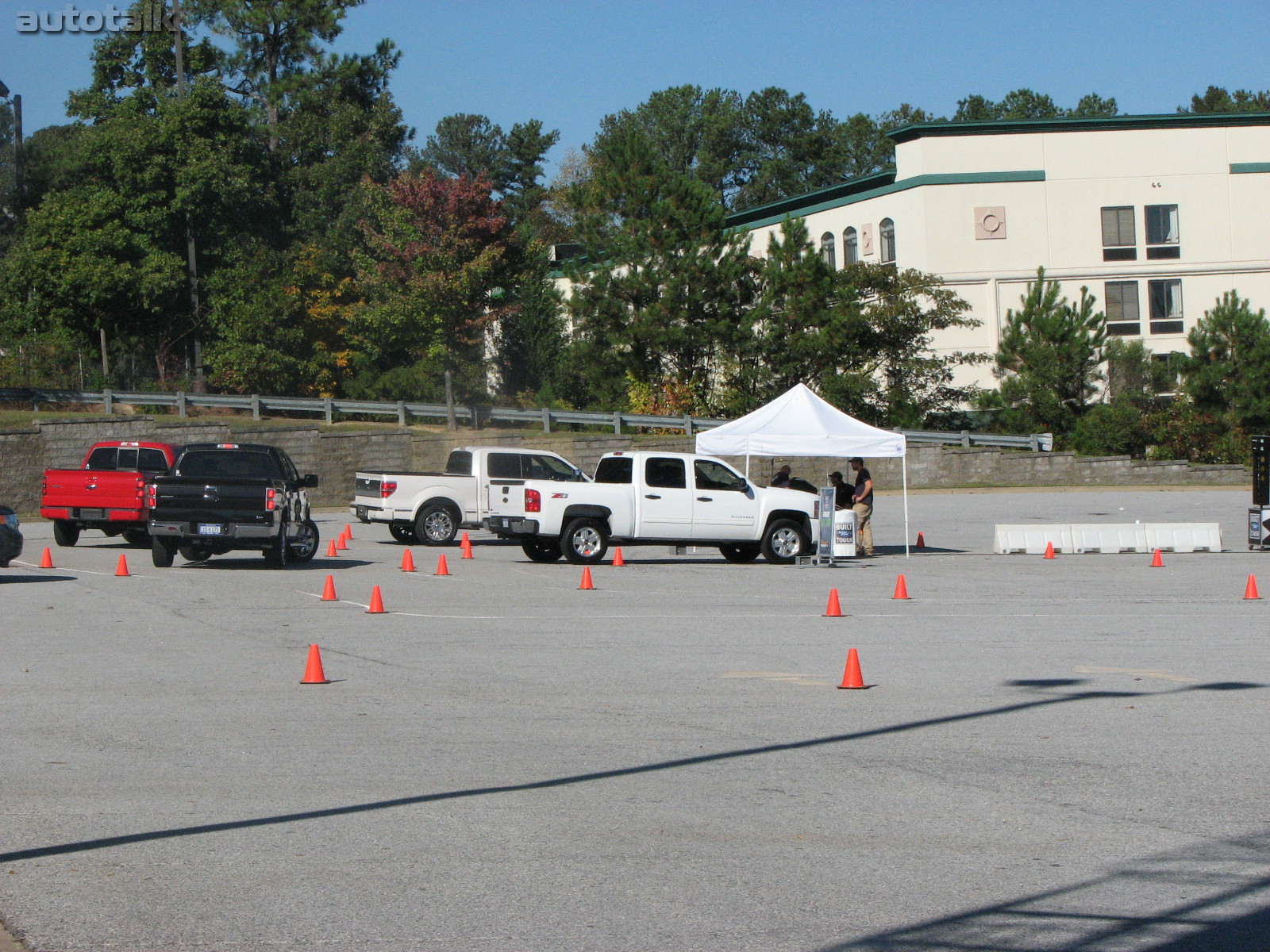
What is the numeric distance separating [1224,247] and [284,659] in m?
51.7

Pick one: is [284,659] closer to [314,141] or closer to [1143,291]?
[1143,291]

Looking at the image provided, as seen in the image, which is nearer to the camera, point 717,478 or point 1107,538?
point 717,478

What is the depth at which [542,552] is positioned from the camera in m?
23.9

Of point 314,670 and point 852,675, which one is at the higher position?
point 314,670

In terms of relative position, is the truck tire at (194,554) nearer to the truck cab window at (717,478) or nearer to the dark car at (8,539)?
the dark car at (8,539)

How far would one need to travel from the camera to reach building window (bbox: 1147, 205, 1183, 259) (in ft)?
181

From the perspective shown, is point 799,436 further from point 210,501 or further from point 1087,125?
point 1087,125

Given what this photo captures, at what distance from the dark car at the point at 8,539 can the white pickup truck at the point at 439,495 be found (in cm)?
851

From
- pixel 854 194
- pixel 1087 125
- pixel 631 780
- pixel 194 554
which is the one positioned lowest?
pixel 631 780

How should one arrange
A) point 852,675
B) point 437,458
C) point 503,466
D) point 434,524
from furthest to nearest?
point 437,458 → point 503,466 → point 434,524 → point 852,675

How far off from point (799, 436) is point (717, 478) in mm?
2080

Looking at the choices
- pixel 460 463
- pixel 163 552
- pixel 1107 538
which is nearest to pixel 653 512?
pixel 460 463

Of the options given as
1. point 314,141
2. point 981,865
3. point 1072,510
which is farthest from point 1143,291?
point 981,865

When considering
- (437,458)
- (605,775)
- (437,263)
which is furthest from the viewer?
(437,263)
